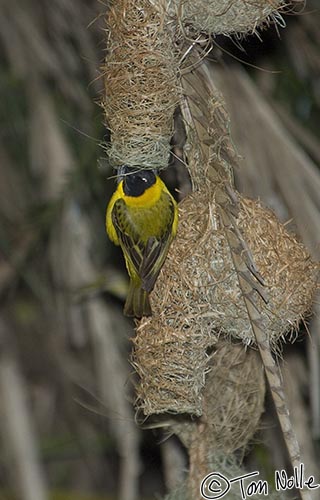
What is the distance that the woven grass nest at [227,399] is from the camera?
3.02m

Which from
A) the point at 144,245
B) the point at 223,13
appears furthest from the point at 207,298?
the point at 223,13

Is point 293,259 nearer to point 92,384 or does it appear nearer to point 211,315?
point 211,315

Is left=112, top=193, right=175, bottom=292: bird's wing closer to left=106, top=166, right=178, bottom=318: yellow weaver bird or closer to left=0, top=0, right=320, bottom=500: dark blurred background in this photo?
left=106, top=166, right=178, bottom=318: yellow weaver bird

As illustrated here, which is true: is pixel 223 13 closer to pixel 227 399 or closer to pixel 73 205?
pixel 227 399

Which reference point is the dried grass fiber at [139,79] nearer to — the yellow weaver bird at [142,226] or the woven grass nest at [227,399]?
the yellow weaver bird at [142,226]

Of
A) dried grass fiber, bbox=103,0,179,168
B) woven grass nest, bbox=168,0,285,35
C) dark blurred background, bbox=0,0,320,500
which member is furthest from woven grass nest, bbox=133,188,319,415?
dark blurred background, bbox=0,0,320,500

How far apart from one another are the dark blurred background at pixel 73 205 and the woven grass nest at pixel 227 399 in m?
0.62

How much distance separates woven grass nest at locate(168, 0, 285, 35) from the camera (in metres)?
2.67

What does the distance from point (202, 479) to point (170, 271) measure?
28.4 inches

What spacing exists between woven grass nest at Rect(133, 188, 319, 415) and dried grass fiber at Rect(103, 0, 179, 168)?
0.73 ft

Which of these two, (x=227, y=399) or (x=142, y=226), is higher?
(x=142, y=226)

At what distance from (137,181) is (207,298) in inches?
18.8

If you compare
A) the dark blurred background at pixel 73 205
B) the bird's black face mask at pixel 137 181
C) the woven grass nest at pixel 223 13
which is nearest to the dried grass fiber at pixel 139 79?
the woven grass nest at pixel 223 13

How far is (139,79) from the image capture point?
2.67 m
